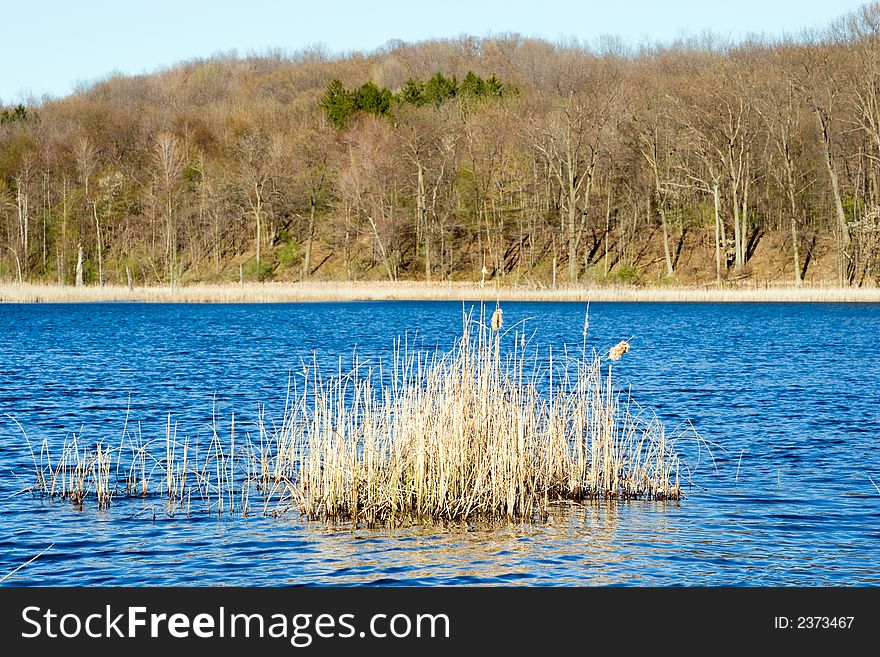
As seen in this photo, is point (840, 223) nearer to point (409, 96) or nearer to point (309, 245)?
point (309, 245)

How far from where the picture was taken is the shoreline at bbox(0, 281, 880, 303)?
4512 cm

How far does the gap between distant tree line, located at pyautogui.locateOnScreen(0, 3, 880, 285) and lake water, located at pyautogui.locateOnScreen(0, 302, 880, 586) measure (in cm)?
2582

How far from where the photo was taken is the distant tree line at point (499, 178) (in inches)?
2195

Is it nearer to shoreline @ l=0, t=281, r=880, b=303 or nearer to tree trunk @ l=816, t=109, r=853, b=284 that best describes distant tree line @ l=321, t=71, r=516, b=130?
shoreline @ l=0, t=281, r=880, b=303

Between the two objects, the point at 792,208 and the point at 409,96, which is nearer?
the point at 792,208

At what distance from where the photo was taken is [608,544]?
31.6ft

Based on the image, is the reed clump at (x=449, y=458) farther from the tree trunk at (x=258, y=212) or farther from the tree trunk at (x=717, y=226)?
the tree trunk at (x=258, y=212)

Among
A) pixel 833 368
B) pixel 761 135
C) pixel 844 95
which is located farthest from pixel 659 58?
pixel 833 368

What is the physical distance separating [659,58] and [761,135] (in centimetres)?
2750

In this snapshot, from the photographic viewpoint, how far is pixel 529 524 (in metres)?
10.3

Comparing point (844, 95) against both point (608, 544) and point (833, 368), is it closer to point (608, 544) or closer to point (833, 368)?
point (833, 368)

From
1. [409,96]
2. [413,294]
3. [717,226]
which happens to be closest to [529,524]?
[413,294]

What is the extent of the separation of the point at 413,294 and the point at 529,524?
131ft
